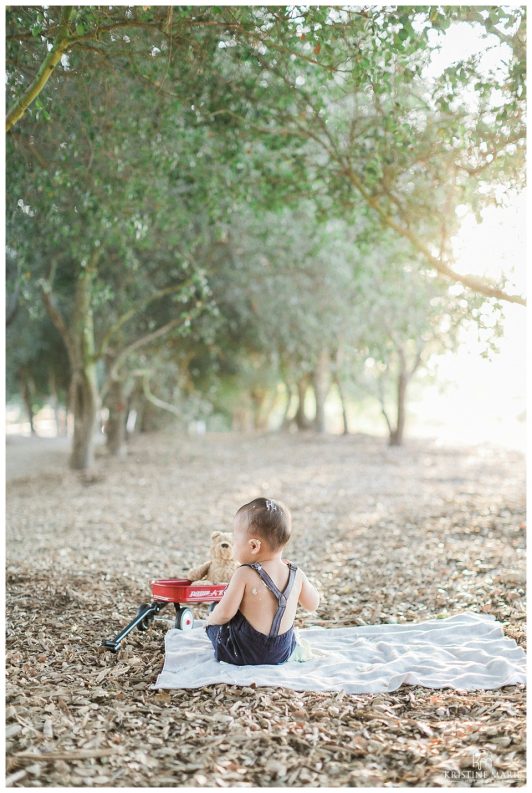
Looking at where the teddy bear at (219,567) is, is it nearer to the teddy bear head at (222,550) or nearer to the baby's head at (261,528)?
the teddy bear head at (222,550)

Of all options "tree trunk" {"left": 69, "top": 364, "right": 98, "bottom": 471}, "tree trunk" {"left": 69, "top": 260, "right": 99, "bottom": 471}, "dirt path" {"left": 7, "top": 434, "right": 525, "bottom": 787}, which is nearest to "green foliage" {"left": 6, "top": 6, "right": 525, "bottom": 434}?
"dirt path" {"left": 7, "top": 434, "right": 525, "bottom": 787}

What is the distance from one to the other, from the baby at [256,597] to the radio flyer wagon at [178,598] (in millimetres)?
420

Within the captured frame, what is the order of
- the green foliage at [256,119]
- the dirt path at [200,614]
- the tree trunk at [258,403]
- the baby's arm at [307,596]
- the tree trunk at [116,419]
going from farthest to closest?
the tree trunk at [258,403] → the tree trunk at [116,419] → the green foliage at [256,119] → the baby's arm at [307,596] → the dirt path at [200,614]

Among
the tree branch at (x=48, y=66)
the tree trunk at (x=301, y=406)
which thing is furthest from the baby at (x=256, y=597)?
the tree trunk at (x=301, y=406)

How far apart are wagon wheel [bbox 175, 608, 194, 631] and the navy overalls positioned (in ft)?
1.82

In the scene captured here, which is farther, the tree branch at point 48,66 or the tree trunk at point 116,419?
the tree trunk at point 116,419

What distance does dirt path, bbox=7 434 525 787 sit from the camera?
3068 mm

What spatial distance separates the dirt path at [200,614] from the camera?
3.07 meters

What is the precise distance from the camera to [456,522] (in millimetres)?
9305

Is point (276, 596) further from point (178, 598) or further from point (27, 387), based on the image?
point (27, 387)

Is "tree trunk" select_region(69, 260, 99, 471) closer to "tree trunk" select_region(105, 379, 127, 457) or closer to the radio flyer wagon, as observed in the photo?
"tree trunk" select_region(105, 379, 127, 457)

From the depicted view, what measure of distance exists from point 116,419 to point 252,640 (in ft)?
44.8

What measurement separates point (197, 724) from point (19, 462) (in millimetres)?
15499

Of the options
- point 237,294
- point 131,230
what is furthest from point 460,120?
point 237,294
